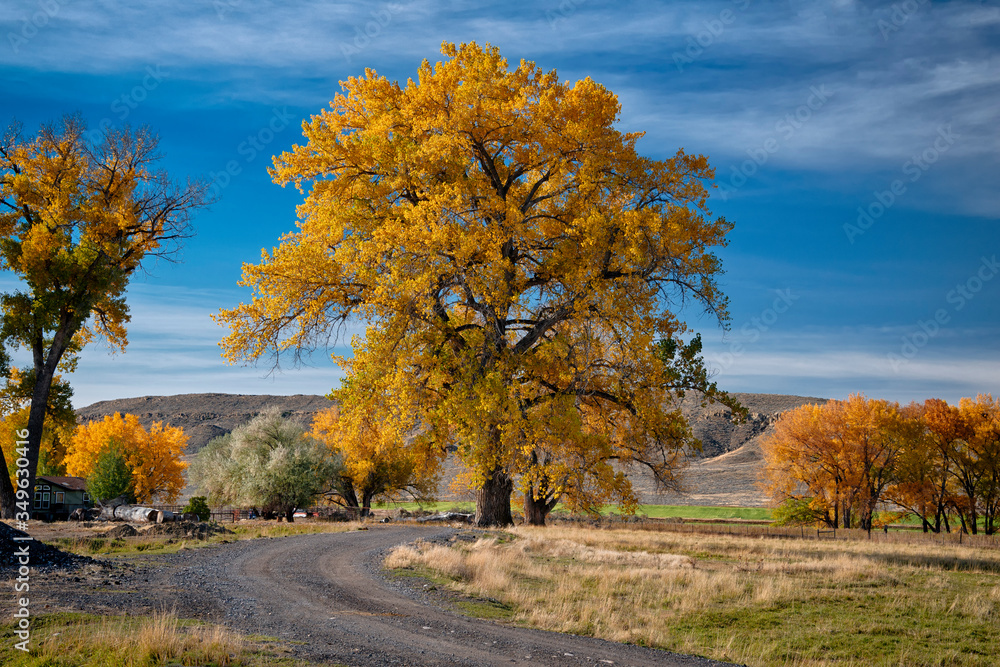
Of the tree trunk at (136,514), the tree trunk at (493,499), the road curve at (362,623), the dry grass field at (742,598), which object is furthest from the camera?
the tree trunk at (136,514)

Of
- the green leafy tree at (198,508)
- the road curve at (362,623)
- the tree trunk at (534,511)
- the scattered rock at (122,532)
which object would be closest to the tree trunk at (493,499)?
the tree trunk at (534,511)

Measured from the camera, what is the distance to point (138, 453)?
7644 cm

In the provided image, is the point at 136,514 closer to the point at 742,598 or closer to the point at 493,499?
the point at 493,499

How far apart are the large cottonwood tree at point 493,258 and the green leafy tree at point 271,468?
81.1 feet

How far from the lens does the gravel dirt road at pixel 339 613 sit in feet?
33.1

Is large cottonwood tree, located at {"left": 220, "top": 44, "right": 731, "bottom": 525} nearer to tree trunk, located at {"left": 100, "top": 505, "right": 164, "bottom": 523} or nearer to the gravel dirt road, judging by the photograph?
the gravel dirt road

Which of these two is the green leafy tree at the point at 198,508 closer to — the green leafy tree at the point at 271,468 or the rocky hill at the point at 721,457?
the green leafy tree at the point at 271,468

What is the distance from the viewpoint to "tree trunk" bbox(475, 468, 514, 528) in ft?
90.2

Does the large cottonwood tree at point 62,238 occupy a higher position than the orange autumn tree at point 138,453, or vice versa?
the large cottonwood tree at point 62,238

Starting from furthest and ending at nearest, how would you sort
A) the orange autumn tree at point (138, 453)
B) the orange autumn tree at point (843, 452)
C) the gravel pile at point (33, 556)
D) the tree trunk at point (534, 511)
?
the orange autumn tree at point (138, 453)
the orange autumn tree at point (843, 452)
the tree trunk at point (534, 511)
the gravel pile at point (33, 556)

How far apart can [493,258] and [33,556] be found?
582 inches

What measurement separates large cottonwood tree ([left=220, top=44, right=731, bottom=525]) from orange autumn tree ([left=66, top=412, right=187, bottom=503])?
62319 millimetres

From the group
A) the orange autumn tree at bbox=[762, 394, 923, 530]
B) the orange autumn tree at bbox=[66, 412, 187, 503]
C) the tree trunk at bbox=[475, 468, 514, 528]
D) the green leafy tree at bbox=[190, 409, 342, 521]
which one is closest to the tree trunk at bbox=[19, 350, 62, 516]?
the tree trunk at bbox=[475, 468, 514, 528]

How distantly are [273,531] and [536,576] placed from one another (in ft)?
49.4
